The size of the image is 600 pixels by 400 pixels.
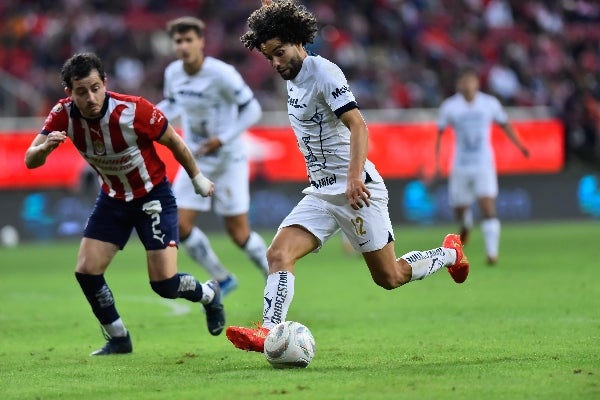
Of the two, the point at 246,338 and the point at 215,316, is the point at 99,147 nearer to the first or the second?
the point at 215,316

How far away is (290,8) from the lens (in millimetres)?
7469

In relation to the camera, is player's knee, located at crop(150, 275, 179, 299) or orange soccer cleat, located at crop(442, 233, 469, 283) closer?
player's knee, located at crop(150, 275, 179, 299)

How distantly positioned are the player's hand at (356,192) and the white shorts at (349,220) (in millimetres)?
458

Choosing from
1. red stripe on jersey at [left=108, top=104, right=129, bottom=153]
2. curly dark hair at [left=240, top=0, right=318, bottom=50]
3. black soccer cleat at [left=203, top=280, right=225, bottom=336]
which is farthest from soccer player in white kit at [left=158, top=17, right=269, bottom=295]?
curly dark hair at [left=240, top=0, right=318, bottom=50]

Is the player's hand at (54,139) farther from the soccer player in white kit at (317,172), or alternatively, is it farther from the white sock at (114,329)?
the white sock at (114,329)

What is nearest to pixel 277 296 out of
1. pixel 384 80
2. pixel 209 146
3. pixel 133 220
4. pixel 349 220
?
pixel 349 220

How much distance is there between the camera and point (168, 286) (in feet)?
28.0

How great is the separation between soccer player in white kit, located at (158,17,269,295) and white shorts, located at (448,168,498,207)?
16.9ft

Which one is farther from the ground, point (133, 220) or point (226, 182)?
point (226, 182)

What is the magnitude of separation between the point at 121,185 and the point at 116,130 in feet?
1.67

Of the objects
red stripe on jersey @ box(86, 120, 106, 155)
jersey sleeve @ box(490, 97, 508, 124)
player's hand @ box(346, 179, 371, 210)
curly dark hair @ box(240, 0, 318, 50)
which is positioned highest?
jersey sleeve @ box(490, 97, 508, 124)

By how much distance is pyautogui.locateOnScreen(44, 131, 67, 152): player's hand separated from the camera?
24.8 ft

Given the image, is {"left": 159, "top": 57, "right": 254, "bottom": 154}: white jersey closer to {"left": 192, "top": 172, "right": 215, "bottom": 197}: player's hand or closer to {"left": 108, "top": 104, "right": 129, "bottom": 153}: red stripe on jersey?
{"left": 192, "top": 172, "right": 215, "bottom": 197}: player's hand

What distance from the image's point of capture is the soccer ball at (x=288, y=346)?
7227 millimetres
